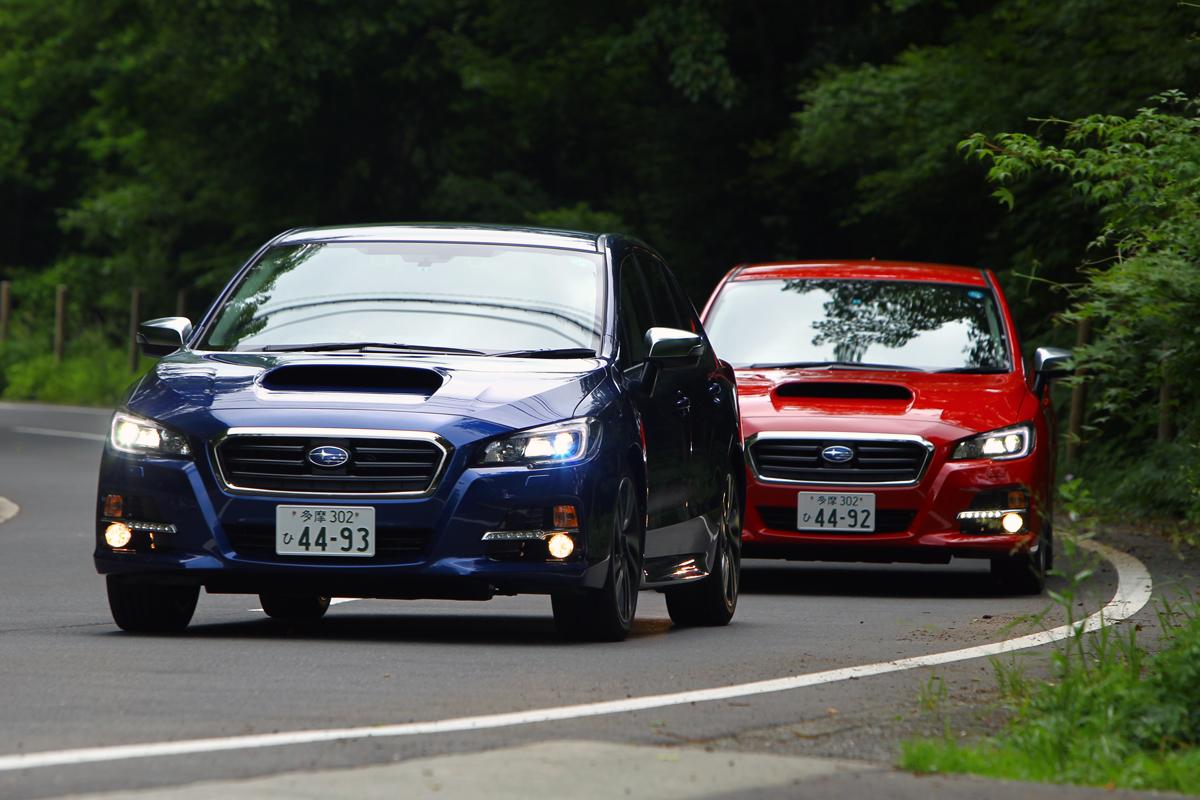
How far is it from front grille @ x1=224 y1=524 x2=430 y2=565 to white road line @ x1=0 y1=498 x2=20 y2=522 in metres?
8.90

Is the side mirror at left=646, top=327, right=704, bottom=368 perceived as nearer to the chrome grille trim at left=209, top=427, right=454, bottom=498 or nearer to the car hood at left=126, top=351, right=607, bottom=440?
the car hood at left=126, top=351, right=607, bottom=440

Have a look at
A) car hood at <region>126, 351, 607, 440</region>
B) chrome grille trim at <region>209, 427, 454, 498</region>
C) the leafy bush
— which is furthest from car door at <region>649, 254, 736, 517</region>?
the leafy bush

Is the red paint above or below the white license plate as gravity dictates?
below

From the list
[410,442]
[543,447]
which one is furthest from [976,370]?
[410,442]

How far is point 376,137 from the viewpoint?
47.2 meters

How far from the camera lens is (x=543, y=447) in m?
9.28

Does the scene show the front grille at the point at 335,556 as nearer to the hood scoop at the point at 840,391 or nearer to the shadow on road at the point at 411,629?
the shadow on road at the point at 411,629

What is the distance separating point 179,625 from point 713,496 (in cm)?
254

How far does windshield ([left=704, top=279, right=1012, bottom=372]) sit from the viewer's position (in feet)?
46.0

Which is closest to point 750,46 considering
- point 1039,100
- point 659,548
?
point 1039,100

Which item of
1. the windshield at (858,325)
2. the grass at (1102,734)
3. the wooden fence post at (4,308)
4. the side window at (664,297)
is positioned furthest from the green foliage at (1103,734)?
the wooden fence post at (4,308)

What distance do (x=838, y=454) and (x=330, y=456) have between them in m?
4.44

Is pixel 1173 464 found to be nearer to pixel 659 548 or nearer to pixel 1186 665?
pixel 659 548

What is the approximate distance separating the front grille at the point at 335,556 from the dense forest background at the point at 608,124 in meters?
10.1
